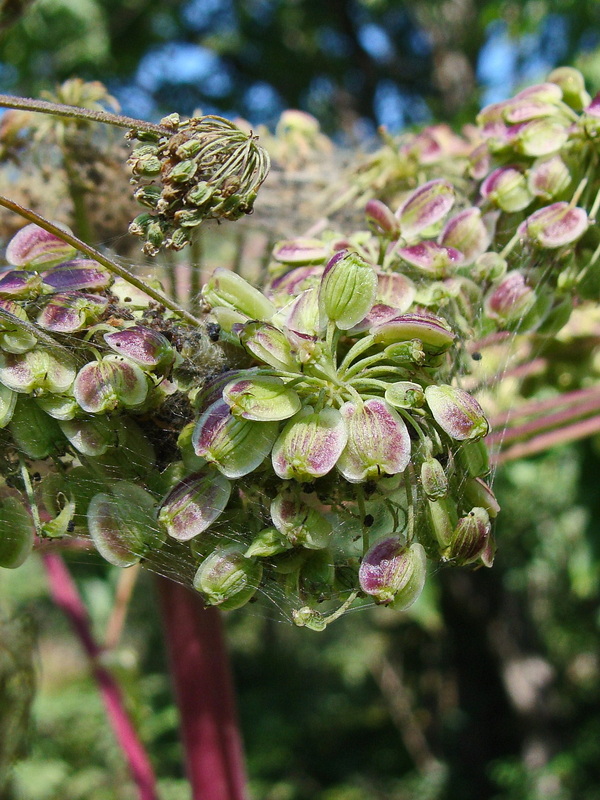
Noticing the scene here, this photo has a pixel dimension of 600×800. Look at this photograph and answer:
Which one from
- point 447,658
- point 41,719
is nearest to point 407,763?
point 447,658

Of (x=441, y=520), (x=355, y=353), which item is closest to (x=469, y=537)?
(x=441, y=520)

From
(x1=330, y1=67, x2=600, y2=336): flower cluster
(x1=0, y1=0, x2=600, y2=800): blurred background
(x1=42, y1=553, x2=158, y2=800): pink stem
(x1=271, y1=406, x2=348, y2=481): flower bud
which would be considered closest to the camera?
(x1=271, y1=406, x2=348, y2=481): flower bud

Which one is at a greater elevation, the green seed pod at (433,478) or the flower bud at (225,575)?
the green seed pod at (433,478)

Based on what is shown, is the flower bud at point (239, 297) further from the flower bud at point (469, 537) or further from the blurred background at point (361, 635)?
the blurred background at point (361, 635)

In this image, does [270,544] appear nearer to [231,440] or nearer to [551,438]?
[231,440]

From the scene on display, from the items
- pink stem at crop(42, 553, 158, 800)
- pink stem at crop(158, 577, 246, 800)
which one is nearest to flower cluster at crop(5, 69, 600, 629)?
pink stem at crop(158, 577, 246, 800)

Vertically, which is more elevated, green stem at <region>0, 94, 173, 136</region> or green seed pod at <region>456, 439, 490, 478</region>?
green stem at <region>0, 94, 173, 136</region>

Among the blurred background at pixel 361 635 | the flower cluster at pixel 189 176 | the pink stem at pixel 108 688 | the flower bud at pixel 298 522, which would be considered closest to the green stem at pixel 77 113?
the flower cluster at pixel 189 176

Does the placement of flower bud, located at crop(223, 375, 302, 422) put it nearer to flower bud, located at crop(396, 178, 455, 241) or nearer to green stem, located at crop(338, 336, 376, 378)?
green stem, located at crop(338, 336, 376, 378)
